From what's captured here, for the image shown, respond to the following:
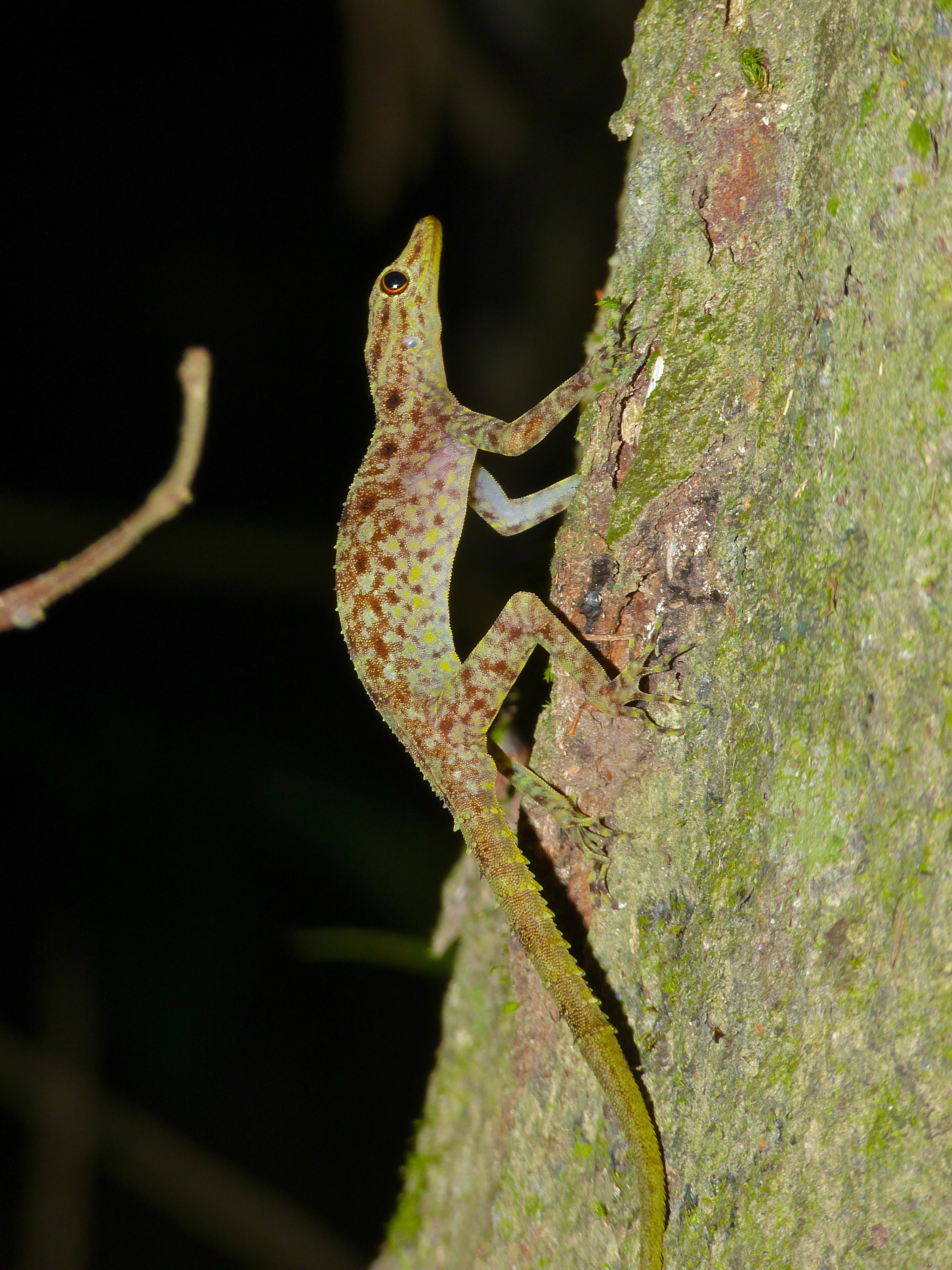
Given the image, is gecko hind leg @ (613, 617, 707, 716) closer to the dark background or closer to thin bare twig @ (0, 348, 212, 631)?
thin bare twig @ (0, 348, 212, 631)

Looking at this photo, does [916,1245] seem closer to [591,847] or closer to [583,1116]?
[583,1116]

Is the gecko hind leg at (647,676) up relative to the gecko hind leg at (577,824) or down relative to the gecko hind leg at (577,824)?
up

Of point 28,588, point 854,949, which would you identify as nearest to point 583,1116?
point 854,949

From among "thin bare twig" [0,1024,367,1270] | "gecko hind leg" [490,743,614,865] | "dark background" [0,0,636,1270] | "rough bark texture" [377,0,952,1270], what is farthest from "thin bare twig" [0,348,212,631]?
"thin bare twig" [0,1024,367,1270]

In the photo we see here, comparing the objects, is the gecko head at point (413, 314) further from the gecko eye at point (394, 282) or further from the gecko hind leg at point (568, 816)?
the gecko hind leg at point (568, 816)

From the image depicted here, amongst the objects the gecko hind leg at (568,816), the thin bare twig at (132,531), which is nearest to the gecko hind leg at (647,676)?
the gecko hind leg at (568,816)
